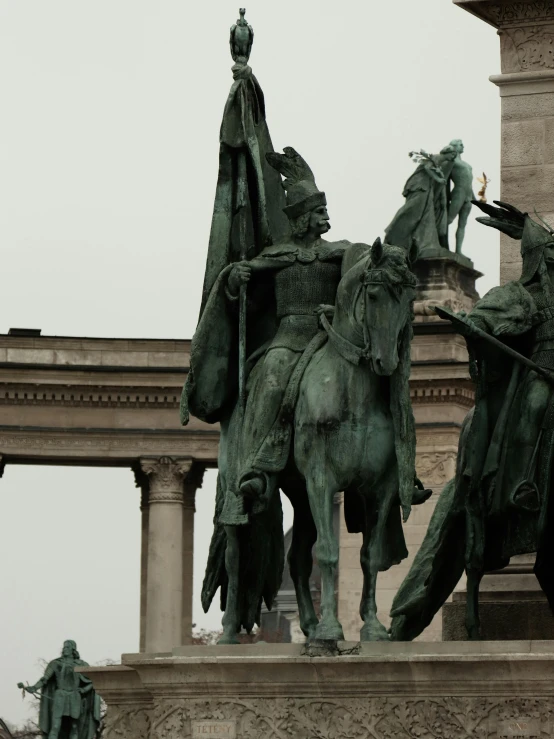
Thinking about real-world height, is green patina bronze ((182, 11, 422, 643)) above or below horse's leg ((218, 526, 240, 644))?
above

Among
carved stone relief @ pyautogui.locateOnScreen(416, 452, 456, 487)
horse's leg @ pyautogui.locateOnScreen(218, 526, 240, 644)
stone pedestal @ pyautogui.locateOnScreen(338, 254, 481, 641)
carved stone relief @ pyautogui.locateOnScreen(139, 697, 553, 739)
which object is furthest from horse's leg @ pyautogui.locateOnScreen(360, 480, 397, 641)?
carved stone relief @ pyautogui.locateOnScreen(416, 452, 456, 487)

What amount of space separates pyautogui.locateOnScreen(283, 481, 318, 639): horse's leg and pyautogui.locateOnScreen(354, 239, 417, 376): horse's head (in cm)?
217

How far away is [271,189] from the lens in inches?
1297

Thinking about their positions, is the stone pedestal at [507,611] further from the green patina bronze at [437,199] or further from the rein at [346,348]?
the green patina bronze at [437,199]

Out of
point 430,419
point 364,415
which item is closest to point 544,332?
point 364,415

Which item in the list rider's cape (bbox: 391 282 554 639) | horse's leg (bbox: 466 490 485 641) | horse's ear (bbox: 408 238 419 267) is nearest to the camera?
horse's ear (bbox: 408 238 419 267)

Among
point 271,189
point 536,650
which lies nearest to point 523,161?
point 271,189

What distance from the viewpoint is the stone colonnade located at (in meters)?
65.6

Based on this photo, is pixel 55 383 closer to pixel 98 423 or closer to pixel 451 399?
pixel 98 423

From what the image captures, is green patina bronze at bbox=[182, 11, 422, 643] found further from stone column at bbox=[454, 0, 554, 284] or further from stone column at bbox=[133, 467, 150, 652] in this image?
stone column at bbox=[133, 467, 150, 652]

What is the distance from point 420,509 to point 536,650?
35022mm

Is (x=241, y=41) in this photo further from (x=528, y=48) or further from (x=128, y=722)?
(x=128, y=722)

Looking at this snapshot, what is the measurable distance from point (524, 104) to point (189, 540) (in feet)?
112

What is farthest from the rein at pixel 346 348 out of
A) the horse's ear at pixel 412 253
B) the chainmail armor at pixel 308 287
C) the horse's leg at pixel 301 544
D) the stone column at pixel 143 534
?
the stone column at pixel 143 534
